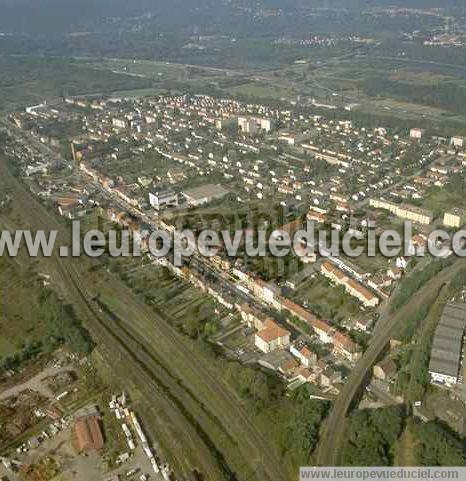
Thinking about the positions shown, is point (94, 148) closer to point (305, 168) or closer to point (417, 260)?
point (305, 168)

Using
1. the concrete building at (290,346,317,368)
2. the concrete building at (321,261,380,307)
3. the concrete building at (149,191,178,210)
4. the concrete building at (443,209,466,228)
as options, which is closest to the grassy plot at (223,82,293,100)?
the concrete building at (149,191,178,210)

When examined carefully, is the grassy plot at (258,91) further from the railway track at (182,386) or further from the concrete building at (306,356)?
the concrete building at (306,356)

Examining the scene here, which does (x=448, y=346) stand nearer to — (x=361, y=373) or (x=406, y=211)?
(x=361, y=373)

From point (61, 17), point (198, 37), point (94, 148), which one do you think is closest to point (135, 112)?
point (94, 148)

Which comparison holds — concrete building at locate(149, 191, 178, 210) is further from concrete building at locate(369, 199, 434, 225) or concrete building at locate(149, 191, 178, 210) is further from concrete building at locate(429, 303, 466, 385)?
concrete building at locate(429, 303, 466, 385)

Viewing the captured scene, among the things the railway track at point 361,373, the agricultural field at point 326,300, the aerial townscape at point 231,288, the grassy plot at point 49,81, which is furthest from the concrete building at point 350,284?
the grassy plot at point 49,81
